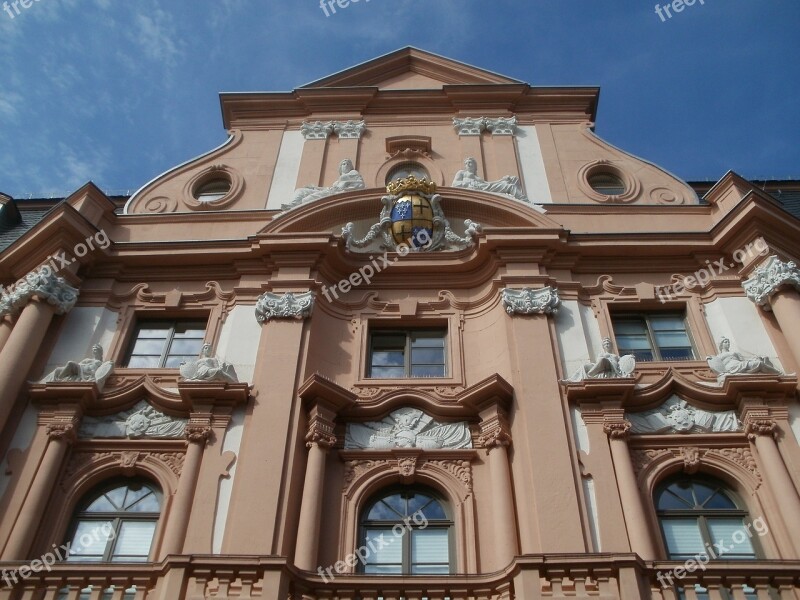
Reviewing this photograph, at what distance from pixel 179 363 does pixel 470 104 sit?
9014 millimetres

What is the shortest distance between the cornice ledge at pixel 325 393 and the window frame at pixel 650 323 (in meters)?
4.56

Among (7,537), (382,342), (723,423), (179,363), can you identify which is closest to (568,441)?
(723,423)

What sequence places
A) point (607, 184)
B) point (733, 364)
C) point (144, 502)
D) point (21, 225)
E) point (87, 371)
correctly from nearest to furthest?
point (144, 502) → point (733, 364) → point (87, 371) → point (21, 225) → point (607, 184)

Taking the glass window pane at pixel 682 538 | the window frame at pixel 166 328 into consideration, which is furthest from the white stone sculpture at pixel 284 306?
the glass window pane at pixel 682 538

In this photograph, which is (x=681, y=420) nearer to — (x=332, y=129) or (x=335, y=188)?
(x=335, y=188)

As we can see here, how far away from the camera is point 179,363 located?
1555 cm

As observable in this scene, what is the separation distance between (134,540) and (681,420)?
322 inches

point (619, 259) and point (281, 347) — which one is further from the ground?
point (619, 259)

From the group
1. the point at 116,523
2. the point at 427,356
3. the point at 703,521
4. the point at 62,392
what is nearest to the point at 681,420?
the point at 703,521

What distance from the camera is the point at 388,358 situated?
15703mm

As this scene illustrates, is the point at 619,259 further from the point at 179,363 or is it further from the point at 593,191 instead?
the point at 179,363

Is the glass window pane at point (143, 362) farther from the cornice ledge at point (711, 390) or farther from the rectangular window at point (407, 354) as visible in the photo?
the cornice ledge at point (711, 390)

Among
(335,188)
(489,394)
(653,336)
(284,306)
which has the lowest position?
(489,394)
